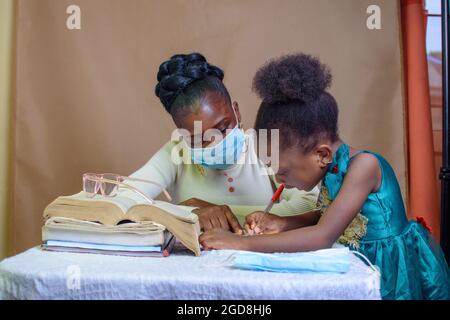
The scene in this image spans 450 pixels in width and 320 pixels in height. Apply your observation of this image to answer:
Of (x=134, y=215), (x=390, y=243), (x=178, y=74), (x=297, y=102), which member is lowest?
(x=390, y=243)

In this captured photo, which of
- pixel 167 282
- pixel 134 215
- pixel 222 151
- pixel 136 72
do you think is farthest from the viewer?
pixel 136 72

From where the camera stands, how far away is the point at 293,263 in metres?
0.83

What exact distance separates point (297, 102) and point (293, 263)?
1.71 feet

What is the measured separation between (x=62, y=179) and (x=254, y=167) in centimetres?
92

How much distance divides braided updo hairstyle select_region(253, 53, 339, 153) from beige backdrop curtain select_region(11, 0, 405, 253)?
2.73 feet

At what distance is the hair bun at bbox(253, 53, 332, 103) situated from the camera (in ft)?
4.03

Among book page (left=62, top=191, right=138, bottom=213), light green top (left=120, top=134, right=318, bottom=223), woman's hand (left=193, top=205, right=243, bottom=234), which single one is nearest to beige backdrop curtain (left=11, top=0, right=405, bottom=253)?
light green top (left=120, top=134, right=318, bottom=223)

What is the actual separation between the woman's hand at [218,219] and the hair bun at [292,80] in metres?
0.30

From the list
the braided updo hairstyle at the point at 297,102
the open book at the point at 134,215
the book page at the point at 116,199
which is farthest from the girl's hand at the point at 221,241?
the braided updo hairstyle at the point at 297,102

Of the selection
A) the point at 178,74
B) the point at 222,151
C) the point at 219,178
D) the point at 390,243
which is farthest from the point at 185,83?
the point at 390,243

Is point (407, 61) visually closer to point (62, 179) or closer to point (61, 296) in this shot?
point (62, 179)

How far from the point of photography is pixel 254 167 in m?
1.61

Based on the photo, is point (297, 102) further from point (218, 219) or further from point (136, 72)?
point (136, 72)

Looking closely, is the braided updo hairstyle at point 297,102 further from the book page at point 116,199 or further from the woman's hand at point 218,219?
the book page at point 116,199
